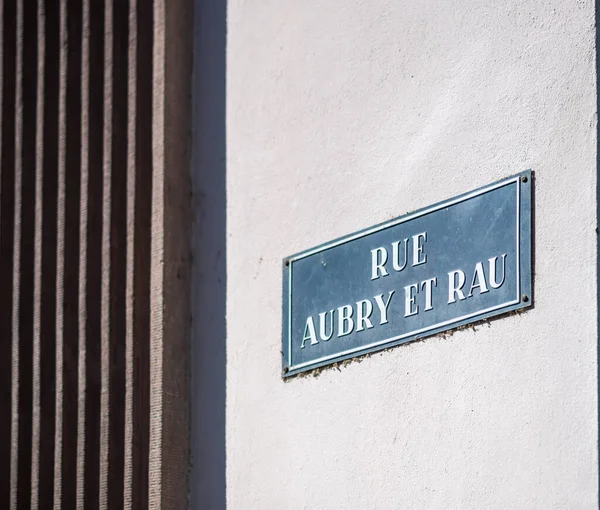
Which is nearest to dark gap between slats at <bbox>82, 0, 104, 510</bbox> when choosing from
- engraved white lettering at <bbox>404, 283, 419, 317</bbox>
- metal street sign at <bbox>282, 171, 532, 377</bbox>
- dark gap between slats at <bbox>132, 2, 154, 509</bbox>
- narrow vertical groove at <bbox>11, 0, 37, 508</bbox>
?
dark gap between slats at <bbox>132, 2, 154, 509</bbox>

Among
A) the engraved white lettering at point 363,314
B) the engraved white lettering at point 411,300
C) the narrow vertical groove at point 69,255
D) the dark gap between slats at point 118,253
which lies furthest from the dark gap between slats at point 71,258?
the engraved white lettering at point 411,300

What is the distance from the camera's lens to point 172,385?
553cm

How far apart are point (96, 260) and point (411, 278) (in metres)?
1.64

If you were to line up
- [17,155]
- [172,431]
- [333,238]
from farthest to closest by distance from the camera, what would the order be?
[17,155]
[172,431]
[333,238]

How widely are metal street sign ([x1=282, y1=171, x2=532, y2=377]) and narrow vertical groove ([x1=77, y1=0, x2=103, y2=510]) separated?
0.94 m

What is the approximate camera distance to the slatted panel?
5555 millimetres

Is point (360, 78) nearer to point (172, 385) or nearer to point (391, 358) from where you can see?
point (391, 358)

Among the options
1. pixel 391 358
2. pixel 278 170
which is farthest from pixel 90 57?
pixel 391 358

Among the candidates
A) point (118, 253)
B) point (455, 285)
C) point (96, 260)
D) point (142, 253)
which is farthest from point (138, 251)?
point (455, 285)

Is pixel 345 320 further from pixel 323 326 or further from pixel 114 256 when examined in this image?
pixel 114 256

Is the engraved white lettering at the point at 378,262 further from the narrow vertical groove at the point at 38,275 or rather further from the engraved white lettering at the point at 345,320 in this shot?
the narrow vertical groove at the point at 38,275

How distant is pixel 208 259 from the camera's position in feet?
18.5

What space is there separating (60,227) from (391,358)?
189cm

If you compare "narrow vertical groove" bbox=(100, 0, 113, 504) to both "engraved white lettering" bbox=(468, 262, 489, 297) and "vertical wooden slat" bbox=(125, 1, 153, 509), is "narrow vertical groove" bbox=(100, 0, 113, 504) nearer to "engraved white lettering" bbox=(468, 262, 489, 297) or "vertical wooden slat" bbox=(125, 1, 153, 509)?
"vertical wooden slat" bbox=(125, 1, 153, 509)
